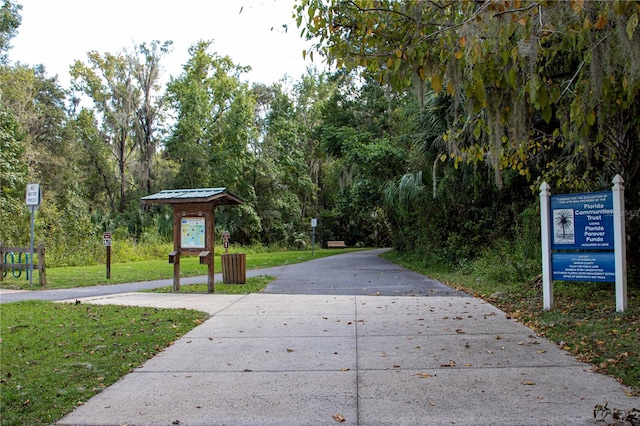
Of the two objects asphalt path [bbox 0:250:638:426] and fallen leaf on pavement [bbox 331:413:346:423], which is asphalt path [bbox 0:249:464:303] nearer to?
asphalt path [bbox 0:250:638:426]

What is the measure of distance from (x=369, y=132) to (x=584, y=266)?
58.5 feet

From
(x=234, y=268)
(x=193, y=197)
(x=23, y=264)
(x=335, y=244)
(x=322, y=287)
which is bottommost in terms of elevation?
(x=335, y=244)

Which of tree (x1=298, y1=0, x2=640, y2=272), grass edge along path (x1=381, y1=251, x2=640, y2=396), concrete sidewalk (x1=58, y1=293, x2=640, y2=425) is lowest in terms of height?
concrete sidewalk (x1=58, y1=293, x2=640, y2=425)

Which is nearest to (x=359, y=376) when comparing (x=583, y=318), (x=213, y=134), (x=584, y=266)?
(x=583, y=318)

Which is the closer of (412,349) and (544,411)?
(544,411)

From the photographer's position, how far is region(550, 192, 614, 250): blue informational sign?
8.22 metres

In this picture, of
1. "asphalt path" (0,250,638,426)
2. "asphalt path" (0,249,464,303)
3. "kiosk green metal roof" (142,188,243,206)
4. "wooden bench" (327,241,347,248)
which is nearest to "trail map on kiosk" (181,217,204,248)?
"kiosk green metal roof" (142,188,243,206)

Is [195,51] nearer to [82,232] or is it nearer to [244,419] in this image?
[82,232]

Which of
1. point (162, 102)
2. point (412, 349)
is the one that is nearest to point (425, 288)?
point (412, 349)

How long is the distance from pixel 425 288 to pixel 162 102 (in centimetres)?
3412

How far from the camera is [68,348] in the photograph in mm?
6309

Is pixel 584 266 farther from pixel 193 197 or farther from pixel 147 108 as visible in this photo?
pixel 147 108

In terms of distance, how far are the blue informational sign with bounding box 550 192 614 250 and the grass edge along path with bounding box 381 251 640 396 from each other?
3.56ft

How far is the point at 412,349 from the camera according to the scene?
6305mm
